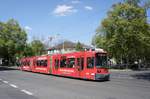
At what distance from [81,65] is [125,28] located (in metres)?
28.6

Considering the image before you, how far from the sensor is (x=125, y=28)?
59656mm

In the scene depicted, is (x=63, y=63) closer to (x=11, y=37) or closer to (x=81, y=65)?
(x=81, y=65)

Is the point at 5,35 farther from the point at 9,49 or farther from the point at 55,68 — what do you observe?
the point at 55,68

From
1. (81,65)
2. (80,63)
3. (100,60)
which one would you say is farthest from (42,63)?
(100,60)

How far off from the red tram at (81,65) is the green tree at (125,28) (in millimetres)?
17670

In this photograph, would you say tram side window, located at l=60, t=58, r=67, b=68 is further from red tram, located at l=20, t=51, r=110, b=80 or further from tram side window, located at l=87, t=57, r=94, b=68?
tram side window, located at l=87, t=57, r=94, b=68

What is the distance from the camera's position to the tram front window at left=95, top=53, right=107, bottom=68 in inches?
1203

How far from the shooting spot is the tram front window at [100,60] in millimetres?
30562

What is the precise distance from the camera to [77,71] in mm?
33375

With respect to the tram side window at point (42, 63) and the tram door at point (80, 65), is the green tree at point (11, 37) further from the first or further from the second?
the tram door at point (80, 65)

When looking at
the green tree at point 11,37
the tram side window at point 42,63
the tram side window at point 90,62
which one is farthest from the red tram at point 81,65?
the green tree at point 11,37

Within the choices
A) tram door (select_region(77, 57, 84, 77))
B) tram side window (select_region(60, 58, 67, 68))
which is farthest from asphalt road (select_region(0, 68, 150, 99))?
tram side window (select_region(60, 58, 67, 68))

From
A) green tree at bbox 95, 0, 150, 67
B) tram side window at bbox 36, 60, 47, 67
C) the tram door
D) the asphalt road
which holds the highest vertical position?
green tree at bbox 95, 0, 150, 67

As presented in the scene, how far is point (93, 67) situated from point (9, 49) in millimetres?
51579
